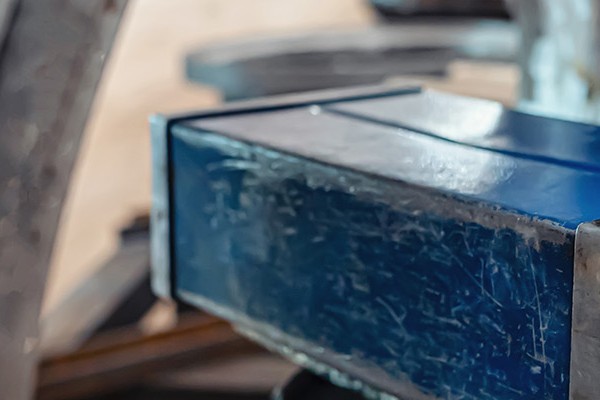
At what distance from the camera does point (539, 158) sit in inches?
28.8

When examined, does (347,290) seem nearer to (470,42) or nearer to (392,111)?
(392,111)

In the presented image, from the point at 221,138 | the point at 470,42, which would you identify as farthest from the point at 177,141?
the point at 470,42

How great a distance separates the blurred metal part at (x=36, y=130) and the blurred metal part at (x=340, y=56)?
4.17ft

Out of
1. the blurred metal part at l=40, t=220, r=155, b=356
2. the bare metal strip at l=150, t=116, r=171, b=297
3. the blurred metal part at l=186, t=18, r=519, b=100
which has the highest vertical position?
the bare metal strip at l=150, t=116, r=171, b=297

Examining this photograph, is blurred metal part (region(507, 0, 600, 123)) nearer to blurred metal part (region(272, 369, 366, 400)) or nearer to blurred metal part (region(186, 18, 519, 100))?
blurred metal part (region(272, 369, 366, 400))

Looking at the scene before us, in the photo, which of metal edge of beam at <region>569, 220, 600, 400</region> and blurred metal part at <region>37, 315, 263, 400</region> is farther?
blurred metal part at <region>37, 315, 263, 400</region>

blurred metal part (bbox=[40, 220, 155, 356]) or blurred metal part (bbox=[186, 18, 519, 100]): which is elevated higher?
blurred metal part (bbox=[186, 18, 519, 100])

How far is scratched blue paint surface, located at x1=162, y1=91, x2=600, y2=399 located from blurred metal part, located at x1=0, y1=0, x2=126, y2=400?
0.12 metres

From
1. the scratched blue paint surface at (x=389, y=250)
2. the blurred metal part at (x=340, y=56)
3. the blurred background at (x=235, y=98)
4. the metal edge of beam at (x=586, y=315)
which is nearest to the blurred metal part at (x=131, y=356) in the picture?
the blurred background at (x=235, y=98)

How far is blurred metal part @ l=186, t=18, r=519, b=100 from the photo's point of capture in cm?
208

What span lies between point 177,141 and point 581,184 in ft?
1.20

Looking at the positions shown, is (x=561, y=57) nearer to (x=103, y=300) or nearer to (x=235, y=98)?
(x=235, y=98)

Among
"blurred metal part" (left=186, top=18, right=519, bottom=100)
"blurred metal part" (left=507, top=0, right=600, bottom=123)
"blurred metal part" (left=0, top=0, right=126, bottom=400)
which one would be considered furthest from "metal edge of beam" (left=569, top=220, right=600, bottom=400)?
"blurred metal part" (left=186, top=18, right=519, bottom=100)

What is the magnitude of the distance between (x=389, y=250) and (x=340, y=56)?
163 cm
